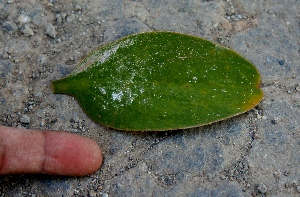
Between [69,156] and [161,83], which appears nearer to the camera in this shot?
[69,156]

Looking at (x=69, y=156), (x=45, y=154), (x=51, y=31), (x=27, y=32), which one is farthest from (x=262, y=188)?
(x=27, y=32)

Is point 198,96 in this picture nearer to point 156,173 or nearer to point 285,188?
point 156,173

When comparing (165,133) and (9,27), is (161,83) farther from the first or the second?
(9,27)

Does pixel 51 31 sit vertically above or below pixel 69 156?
above

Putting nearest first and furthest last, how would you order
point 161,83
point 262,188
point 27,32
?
point 262,188, point 161,83, point 27,32

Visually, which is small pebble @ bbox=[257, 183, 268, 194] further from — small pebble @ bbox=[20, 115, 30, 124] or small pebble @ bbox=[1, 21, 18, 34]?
small pebble @ bbox=[1, 21, 18, 34]

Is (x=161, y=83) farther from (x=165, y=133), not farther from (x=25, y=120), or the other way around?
(x=25, y=120)

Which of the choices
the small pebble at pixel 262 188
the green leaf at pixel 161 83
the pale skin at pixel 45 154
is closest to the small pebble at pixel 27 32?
the green leaf at pixel 161 83

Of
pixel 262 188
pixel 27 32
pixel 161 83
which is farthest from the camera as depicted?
pixel 27 32
